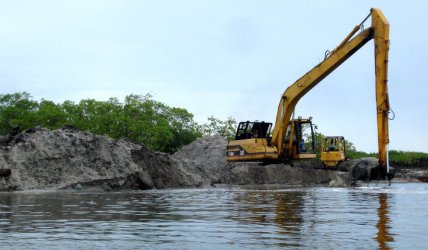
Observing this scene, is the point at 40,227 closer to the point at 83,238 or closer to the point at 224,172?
the point at 83,238

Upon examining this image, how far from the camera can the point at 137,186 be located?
33.7 m

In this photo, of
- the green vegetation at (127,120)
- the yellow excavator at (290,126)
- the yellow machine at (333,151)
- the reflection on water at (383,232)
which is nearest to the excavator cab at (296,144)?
the yellow excavator at (290,126)

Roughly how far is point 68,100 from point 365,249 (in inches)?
3783

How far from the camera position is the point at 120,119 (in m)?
73.4

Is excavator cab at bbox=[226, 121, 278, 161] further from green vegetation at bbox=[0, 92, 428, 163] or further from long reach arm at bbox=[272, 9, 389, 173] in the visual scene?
green vegetation at bbox=[0, 92, 428, 163]

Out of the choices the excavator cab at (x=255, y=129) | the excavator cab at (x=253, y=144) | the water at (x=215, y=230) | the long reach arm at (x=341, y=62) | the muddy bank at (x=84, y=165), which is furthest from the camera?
the excavator cab at (x=255, y=129)

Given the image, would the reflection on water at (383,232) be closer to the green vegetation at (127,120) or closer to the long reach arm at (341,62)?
the long reach arm at (341,62)

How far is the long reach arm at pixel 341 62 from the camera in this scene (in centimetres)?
2830

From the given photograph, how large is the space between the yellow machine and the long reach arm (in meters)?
Result: 14.8

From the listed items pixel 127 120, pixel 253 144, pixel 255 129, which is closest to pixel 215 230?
pixel 253 144

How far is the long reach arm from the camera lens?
28.3m

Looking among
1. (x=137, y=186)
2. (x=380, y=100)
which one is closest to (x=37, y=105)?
(x=137, y=186)

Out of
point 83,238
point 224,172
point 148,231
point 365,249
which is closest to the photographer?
point 365,249

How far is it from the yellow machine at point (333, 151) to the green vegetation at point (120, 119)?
1026 inches
